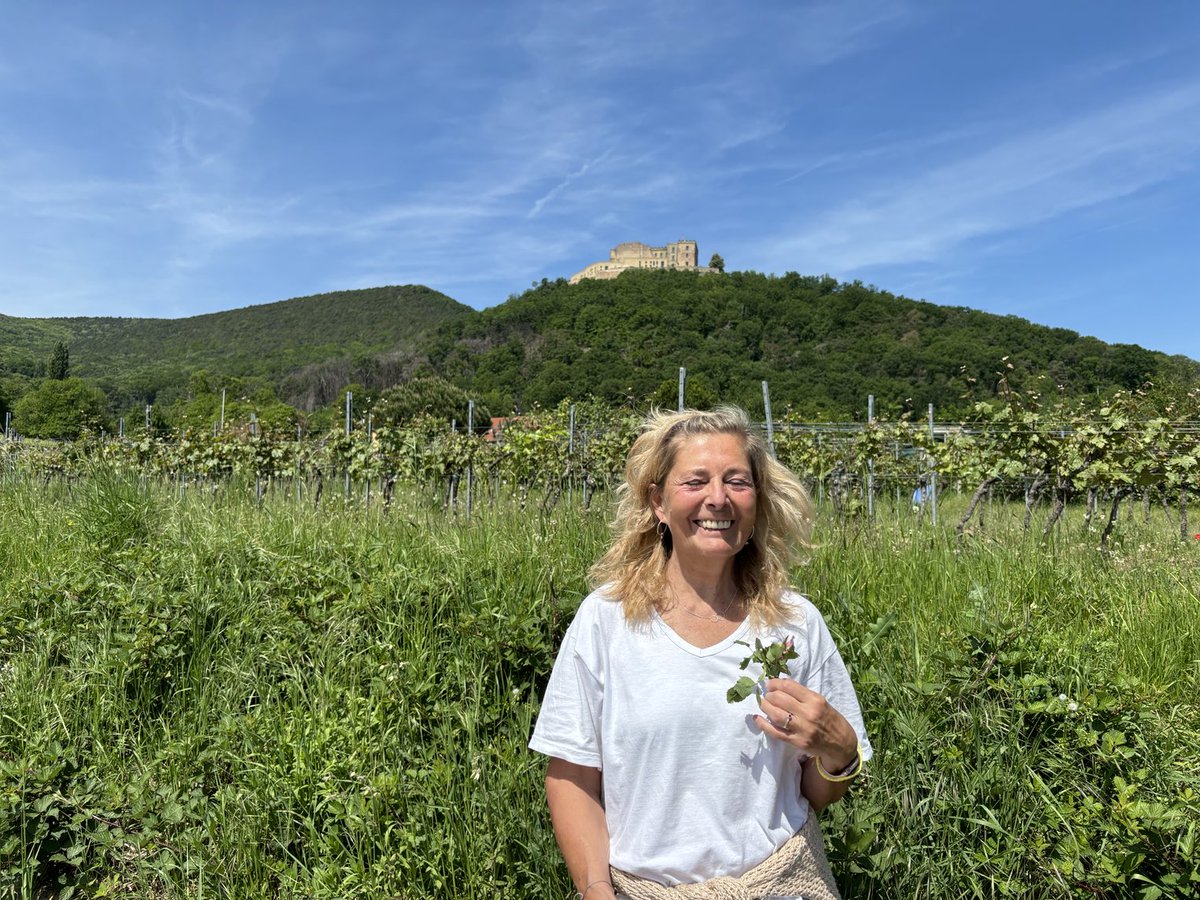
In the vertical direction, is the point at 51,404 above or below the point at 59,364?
below

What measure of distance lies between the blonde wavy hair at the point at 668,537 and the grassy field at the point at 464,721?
712mm

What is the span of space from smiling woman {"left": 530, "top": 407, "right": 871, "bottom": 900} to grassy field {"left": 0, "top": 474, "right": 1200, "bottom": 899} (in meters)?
0.55

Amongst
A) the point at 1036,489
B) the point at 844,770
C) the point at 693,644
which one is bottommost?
the point at 844,770

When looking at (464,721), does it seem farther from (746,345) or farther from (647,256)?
(647,256)

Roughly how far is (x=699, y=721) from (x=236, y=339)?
11028 centimetres

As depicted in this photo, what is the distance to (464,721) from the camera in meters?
2.68

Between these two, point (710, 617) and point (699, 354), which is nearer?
point (710, 617)

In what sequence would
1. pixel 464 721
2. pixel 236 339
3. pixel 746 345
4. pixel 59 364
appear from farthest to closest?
1. pixel 236 339
2. pixel 59 364
3. pixel 746 345
4. pixel 464 721

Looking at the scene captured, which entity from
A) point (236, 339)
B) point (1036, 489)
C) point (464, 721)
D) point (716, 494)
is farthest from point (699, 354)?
point (236, 339)

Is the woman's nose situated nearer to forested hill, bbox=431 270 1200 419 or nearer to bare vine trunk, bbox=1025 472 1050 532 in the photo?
bare vine trunk, bbox=1025 472 1050 532

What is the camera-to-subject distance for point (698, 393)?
3481 centimetres

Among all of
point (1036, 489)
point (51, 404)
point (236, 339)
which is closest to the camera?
point (1036, 489)

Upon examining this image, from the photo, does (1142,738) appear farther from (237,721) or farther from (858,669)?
(237,721)

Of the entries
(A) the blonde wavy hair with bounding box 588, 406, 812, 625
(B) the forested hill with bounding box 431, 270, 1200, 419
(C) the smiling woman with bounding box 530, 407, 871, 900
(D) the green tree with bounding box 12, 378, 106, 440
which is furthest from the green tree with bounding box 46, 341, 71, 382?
(C) the smiling woman with bounding box 530, 407, 871, 900
